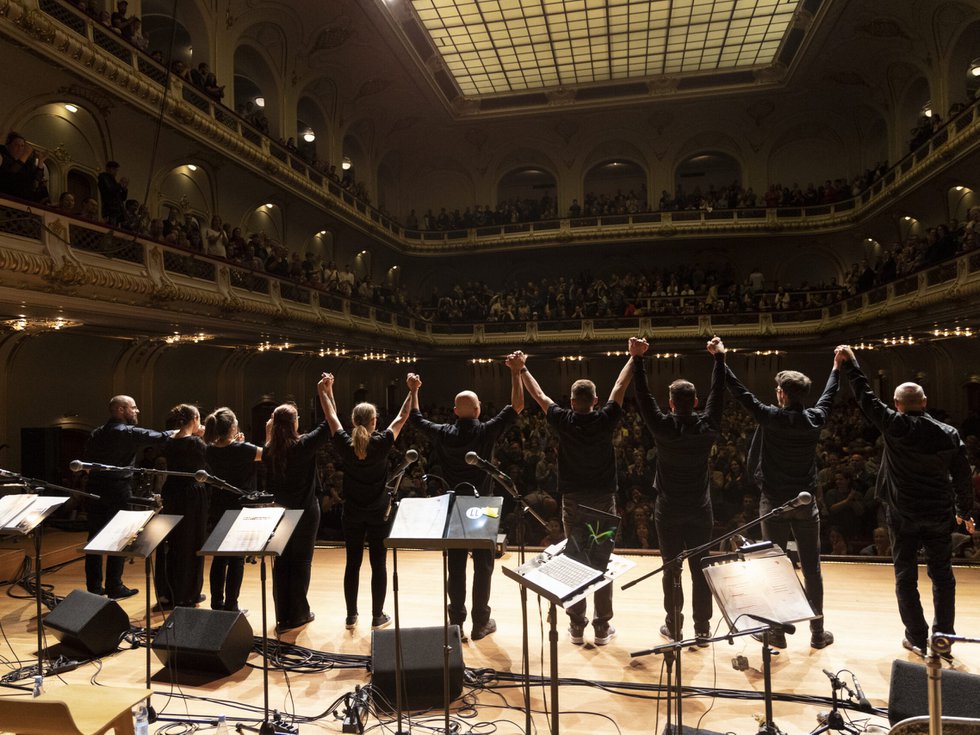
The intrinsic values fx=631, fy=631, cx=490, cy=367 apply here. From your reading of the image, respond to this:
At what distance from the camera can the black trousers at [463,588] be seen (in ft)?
14.1

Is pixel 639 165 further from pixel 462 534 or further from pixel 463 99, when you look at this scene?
pixel 462 534

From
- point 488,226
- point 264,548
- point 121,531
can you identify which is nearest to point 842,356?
point 264,548

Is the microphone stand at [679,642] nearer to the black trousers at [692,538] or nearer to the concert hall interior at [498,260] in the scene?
the concert hall interior at [498,260]

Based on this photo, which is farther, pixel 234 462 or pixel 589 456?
pixel 234 462

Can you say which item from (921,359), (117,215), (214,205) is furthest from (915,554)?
(921,359)

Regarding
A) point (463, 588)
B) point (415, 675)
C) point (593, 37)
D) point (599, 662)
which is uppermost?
point (593, 37)

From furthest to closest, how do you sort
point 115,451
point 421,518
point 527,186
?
1. point 527,186
2. point 115,451
3. point 421,518

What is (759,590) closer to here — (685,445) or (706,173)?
(685,445)

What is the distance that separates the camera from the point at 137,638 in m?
4.51

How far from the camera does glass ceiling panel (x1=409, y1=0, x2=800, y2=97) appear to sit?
16.3 m

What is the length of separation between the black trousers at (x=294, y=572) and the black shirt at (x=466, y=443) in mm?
1173

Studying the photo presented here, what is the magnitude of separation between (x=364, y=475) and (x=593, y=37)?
1702cm

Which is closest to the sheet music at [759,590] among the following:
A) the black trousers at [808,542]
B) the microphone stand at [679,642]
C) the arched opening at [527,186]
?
the microphone stand at [679,642]

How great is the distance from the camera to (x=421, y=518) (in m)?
3.06
